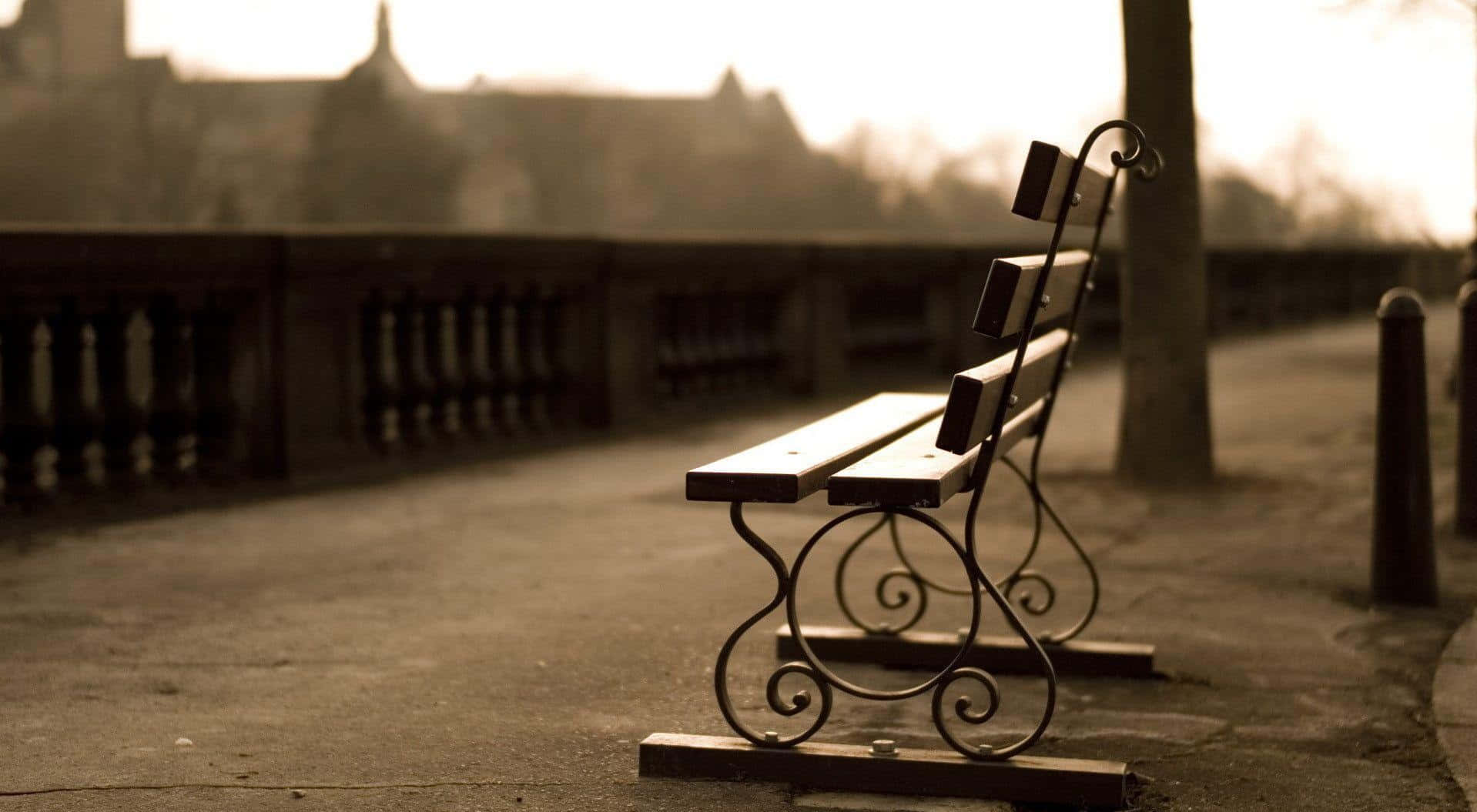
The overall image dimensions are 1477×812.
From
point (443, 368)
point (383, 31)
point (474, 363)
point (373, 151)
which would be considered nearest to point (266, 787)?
point (443, 368)

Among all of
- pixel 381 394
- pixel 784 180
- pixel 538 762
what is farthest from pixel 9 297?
pixel 784 180

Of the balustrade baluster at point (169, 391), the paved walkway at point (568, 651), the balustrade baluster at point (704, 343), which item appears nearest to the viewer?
the paved walkway at point (568, 651)

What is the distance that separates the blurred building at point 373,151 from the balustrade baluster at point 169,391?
69.9 metres

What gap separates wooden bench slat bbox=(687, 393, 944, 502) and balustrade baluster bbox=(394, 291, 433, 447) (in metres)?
4.82

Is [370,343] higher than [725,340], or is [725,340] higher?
[370,343]

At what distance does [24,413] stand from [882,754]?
4.97 meters

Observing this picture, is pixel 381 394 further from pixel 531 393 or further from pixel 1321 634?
pixel 1321 634

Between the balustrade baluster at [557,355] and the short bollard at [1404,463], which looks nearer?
the short bollard at [1404,463]

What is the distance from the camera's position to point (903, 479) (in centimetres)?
340

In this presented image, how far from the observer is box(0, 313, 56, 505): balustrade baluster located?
7.21 meters

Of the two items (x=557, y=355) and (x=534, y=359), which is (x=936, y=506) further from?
(x=557, y=355)

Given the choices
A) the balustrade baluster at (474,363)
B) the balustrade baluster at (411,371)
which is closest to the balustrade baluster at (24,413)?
the balustrade baluster at (411,371)

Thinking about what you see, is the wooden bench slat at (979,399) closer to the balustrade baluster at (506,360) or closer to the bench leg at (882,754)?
the bench leg at (882,754)

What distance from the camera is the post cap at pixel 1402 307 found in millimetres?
5371
